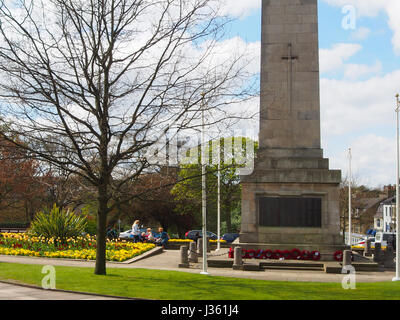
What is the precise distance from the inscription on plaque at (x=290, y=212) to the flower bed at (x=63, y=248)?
631cm

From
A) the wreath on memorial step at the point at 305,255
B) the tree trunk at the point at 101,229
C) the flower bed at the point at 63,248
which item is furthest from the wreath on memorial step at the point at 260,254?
the tree trunk at the point at 101,229

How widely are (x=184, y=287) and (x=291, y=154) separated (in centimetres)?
1152

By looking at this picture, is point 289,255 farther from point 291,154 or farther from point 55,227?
point 55,227

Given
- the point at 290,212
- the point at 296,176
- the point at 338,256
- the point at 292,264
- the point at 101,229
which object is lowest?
the point at 292,264

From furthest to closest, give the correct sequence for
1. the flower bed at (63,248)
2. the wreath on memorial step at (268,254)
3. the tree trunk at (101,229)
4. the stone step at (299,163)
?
the stone step at (299,163)
the flower bed at (63,248)
the wreath on memorial step at (268,254)
the tree trunk at (101,229)

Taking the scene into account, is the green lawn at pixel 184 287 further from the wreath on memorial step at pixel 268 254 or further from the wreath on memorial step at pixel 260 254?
the wreath on memorial step at pixel 268 254

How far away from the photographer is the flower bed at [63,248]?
74.6 ft

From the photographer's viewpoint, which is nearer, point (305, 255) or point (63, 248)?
point (305, 255)

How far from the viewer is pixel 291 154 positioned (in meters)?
23.7

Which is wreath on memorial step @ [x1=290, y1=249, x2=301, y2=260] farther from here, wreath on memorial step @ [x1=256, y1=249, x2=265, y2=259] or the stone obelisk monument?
wreath on memorial step @ [x1=256, y1=249, x2=265, y2=259]

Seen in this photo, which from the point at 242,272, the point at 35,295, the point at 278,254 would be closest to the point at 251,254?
the point at 278,254

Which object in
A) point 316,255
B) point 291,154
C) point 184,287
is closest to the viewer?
point 184,287

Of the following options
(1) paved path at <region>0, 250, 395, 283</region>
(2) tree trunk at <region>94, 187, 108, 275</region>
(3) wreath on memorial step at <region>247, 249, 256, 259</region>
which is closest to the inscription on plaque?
(3) wreath on memorial step at <region>247, 249, 256, 259</region>
